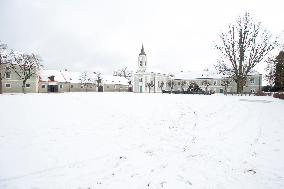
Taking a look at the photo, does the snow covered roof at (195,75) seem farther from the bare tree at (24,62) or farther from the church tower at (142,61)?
the bare tree at (24,62)

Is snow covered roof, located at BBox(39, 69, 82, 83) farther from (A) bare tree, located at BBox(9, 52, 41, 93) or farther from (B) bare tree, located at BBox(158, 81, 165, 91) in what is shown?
(B) bare tree, located at BBox(158, 81, 165, 91)

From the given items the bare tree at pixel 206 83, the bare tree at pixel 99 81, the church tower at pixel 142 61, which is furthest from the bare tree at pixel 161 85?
the bare tree at pixel 99 81

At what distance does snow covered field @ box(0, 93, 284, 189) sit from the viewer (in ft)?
19.3

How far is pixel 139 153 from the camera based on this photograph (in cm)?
782

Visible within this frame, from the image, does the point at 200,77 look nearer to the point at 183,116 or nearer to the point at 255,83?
the point at 255,83

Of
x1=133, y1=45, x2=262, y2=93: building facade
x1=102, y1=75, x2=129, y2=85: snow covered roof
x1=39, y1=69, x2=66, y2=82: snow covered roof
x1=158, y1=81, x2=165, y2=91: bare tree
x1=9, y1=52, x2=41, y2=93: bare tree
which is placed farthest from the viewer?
x1=102, y1=75, x2=129, y2=85: snow covered roof

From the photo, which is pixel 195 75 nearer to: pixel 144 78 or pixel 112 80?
pixel 144 78

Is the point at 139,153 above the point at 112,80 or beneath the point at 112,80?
beneath

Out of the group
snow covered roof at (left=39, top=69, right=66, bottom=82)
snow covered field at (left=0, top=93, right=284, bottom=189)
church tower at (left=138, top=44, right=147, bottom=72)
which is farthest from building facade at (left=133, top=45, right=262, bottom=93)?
snow covered field at (left=0, top=93, right=284, bottom=189)

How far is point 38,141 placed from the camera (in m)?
8.80

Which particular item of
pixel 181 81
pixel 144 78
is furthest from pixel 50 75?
pixel 181 81

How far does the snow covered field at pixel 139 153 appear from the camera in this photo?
5879 mm

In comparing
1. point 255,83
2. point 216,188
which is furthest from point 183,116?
point 255,83

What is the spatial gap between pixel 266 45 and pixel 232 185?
99.8ft
